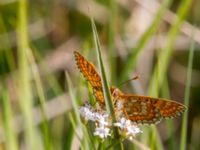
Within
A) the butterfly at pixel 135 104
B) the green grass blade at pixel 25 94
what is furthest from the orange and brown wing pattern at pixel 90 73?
the green grass blade at pixel 25 94

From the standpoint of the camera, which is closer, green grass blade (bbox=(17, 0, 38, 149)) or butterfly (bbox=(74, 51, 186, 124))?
butterfly (bbox=(74, 51, 186, 124))

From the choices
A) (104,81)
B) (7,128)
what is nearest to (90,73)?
(104,81)

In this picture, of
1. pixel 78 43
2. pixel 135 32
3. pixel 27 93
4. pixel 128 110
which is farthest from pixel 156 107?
pixel 78 43

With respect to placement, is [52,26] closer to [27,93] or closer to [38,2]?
[38,2]

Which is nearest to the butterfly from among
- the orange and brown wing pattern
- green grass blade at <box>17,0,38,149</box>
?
the orange and brown wing pattern

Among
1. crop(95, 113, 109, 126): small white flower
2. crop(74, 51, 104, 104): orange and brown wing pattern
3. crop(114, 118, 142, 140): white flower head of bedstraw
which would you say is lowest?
crop(114, 118, 142, 140): white flower head of bedstraw

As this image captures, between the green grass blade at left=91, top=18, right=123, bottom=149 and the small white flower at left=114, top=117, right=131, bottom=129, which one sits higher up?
the green grass blade at left=91, top=18, right=123, bottom=149

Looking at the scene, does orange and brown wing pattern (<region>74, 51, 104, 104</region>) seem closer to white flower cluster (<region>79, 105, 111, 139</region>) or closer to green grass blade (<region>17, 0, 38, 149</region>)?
white flower cluster (<region>79, 105, 111, 139</region>)

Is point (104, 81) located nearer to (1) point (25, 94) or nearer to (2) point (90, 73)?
(2) point (90, 73)
